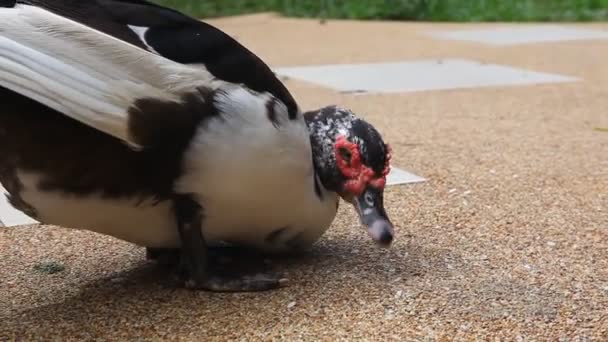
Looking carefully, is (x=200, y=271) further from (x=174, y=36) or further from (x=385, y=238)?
(x=174, y=36)

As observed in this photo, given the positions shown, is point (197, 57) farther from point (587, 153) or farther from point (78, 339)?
point (587, 153)

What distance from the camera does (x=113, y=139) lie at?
1914 mm

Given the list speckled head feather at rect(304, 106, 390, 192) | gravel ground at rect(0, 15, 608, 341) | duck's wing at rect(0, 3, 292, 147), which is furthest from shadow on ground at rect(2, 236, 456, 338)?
duck's wing at rect(0, 3, 292, 147)

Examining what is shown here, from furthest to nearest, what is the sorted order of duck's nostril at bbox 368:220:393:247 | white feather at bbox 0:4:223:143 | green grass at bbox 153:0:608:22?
green grass at bbox 153:0:608:22 < duck's nostril at bbox 368:220:393:247 < white feather at bbox 0:4:223:143

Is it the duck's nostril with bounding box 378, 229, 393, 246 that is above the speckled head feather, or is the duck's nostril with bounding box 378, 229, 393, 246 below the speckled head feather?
below

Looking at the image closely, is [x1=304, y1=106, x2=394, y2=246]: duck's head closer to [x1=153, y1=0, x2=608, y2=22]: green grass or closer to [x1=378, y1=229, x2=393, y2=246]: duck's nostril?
[x1=378, y1=229, x2=393, y2=246]: duck's nostril

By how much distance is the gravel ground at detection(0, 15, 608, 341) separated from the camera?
1.99 metres

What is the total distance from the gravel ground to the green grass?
17.4ft

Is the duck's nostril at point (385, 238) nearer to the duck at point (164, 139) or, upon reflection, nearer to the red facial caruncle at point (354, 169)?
the duck at point (164, 139)

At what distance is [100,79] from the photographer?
6.15ft

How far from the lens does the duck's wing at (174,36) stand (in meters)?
1.96

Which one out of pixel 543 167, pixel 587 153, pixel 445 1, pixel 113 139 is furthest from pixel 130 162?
pixel 445 1

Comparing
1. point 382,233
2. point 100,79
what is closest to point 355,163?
point 382,233

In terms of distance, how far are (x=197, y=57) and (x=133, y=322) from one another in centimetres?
56
